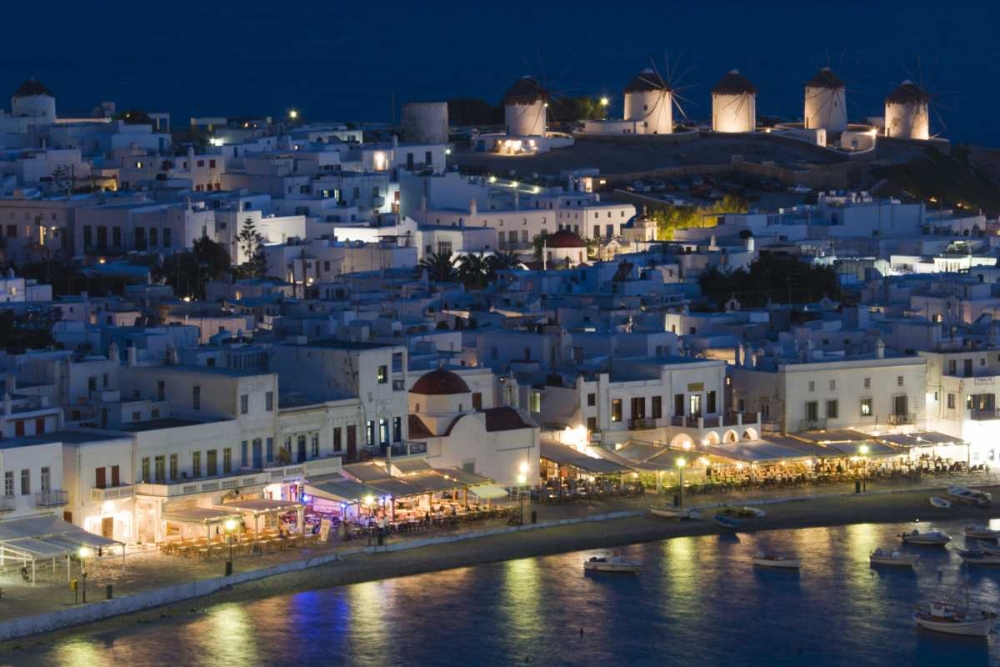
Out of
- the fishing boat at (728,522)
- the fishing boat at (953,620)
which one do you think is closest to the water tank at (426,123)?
the fishing boat at (728,522)

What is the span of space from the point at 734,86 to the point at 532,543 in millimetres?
63848

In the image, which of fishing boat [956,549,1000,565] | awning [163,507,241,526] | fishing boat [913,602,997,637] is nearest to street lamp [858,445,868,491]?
fishing boat [956,549,1000,565]

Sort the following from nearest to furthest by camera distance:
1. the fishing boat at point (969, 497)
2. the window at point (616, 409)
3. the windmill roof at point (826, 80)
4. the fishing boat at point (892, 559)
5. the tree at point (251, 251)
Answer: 1. the fishing boat at point (892, 559)
2. the fishing boat at point (969, 497)
3. the window at point (616, 409)
4. the tree at point (251, 251)
5. the windmill roof at point (826, 80)

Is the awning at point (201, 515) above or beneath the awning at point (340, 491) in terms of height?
beneath

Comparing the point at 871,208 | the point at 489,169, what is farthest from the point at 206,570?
the point at 489,169

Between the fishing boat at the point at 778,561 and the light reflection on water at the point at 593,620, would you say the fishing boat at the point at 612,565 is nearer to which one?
the light reflection on water at the point at 593,620

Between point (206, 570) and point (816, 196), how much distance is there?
5458 centimetres

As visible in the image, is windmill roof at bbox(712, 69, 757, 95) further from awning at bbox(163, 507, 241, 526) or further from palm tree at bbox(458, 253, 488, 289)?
awning at bbox(163, 507, 241, 526)

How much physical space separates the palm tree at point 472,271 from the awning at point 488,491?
21742 mm

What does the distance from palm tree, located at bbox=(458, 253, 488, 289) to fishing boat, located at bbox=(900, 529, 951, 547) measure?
23954 mm

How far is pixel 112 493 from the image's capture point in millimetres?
44344

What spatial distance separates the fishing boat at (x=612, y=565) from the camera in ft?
150

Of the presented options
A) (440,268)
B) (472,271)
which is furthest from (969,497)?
(472,271)

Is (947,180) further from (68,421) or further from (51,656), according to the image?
(51,656)
